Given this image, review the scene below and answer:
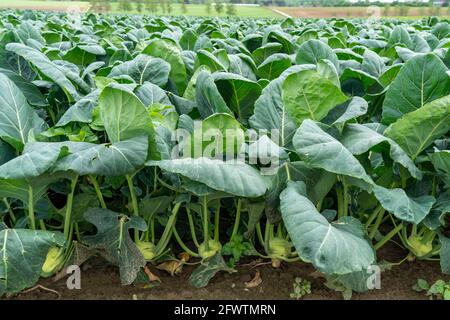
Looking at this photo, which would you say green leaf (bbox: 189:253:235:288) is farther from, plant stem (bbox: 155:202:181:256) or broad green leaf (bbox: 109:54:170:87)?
broad green leaf (bbox: 109:54:170:87)

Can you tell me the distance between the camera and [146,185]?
2215 mm

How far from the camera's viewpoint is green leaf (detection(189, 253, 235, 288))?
2.16 meters

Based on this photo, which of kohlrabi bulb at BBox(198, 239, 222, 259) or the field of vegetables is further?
kohlrabi bulb at BBox(198, 239, 222, 259)

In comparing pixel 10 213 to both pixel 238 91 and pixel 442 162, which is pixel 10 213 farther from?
pixel 442 162

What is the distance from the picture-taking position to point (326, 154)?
1633 mm

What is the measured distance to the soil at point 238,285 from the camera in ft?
7.07

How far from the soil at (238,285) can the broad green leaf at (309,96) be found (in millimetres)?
849

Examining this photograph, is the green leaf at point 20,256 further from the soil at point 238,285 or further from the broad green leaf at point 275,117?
the broad green leaf at point 275,117

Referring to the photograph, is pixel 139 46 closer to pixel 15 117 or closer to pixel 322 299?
pixel 15 117

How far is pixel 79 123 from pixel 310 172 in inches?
44.5

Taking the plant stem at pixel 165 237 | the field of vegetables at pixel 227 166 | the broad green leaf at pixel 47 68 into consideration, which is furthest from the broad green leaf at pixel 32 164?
the plant stem at pixel 165 237

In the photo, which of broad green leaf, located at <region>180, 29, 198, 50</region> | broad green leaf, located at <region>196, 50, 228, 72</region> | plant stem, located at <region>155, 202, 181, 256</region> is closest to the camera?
plant stem, located at <region>155, 202, 181, 256</region>

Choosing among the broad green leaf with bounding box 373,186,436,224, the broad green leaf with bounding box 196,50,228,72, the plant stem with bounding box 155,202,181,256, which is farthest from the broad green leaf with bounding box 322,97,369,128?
the plant stem with bounding box 155,202,181,256
